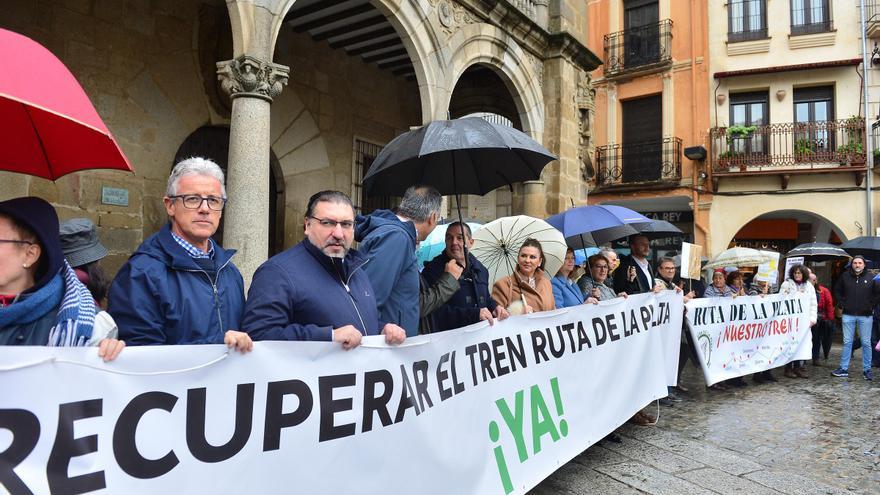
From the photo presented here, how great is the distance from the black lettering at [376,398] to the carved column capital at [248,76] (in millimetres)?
4078

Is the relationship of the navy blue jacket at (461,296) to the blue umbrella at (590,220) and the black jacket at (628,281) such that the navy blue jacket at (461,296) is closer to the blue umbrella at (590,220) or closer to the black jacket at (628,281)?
the blue umbrella at (590,220)

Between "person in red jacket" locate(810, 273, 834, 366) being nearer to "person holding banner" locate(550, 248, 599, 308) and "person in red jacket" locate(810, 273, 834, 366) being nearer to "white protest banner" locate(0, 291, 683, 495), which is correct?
"person holding banner" locate(550, 248, 599, 308)

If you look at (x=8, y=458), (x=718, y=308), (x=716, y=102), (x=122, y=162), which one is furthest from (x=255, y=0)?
Result: (x=716, y=102)

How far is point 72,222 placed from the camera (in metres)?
2.97

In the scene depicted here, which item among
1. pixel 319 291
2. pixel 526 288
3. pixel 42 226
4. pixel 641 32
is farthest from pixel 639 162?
pixel 42 226

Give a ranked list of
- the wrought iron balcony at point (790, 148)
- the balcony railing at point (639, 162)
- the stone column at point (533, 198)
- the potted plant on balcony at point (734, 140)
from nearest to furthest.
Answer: the stone column at point (533, 198) → the wrought iron balcony at point (790, 148) → the potted plant on balcony at point (734, 140) → the balcony railing at point (639, 162)

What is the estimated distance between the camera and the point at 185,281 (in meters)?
2.22

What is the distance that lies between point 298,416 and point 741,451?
4.02 m

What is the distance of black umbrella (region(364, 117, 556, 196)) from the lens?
12.7ft

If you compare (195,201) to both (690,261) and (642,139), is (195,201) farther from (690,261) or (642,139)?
(642,139)

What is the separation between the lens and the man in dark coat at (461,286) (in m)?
3.87

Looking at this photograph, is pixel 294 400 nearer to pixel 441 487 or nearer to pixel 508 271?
pixel 441 487

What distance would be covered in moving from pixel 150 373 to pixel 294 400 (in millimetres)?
524

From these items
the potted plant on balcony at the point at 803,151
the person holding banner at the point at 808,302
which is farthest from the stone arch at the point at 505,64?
the potted plant on balcony at the point at 803,151
